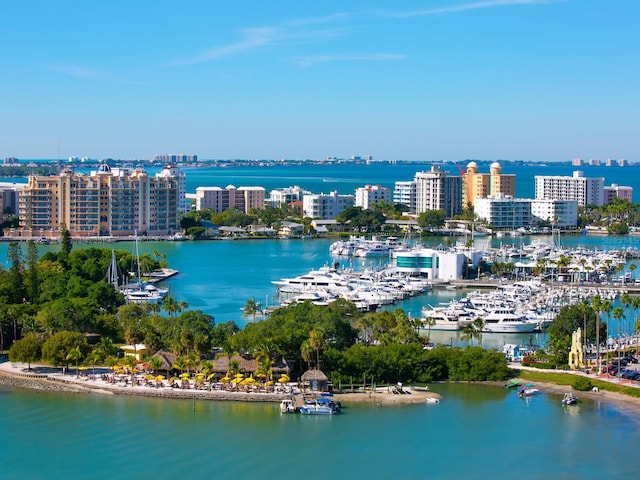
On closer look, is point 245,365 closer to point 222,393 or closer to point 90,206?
point 222,393

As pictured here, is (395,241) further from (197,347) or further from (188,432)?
(188,432)

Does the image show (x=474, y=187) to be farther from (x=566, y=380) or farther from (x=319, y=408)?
(x=319, y=408)

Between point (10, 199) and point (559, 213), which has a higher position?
point (10, 199)

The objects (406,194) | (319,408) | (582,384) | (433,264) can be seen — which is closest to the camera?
(319,408)

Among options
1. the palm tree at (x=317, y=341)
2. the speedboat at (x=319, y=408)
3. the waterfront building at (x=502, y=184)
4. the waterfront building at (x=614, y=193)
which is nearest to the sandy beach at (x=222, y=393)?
the speedboat at (x=319, y=408)

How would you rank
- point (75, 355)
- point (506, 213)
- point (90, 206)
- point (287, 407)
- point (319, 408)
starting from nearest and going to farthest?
point (319, 408) < point (287, 407) < point (75, 355) < point (90, 206) < point (506, 213)

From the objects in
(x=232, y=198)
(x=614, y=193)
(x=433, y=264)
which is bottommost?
(x=433, y=264)

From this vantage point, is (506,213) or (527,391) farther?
(506,213)

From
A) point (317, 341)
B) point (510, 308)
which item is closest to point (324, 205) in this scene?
point (510, 308)
